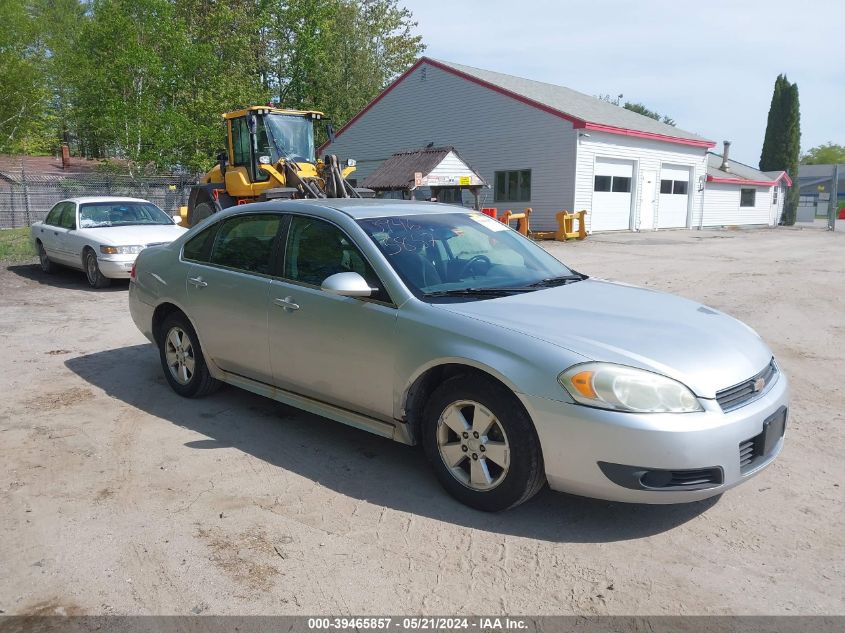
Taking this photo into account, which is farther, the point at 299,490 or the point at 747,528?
the point at 299,490

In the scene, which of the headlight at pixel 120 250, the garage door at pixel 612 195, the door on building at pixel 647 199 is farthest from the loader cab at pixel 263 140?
the door on building at pixel 647 199

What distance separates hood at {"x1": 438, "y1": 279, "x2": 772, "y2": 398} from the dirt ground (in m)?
0.81

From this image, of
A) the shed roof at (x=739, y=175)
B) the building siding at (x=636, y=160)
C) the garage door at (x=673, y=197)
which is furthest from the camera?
the shed roof at (x=739, y=175)

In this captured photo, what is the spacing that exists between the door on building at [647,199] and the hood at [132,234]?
20981mm

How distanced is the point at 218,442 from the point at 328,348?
1.13 m

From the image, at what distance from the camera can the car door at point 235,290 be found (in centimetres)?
466

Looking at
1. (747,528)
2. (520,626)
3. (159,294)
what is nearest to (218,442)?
(159,294)

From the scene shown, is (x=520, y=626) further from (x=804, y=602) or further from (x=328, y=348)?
(x=328, y=348)

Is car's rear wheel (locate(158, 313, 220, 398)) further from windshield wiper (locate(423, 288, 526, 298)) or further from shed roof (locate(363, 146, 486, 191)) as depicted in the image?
shed roof (locate(363, 146, 486, 191))

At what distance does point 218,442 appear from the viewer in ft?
15.1

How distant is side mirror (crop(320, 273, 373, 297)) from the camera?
3840 mm

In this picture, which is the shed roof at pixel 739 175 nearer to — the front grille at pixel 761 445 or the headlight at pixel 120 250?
the headlight at pixel 120 250

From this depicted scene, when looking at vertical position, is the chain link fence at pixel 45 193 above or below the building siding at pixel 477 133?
below

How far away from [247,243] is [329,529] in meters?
2.36
